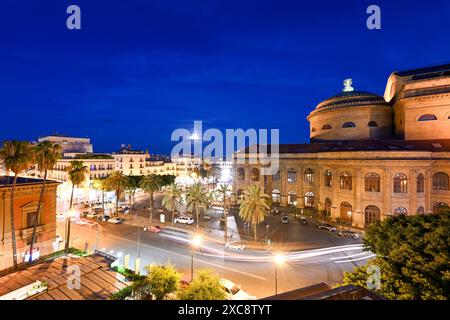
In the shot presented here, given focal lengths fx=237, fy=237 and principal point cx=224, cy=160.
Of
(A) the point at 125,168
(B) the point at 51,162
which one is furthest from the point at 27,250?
(A) the point at 125,168

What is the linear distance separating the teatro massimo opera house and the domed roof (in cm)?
19

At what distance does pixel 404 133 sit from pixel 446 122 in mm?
5905

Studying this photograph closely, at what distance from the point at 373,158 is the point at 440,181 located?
10.8 metres

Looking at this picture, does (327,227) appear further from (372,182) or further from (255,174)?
(255,174)

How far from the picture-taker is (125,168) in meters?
81.4

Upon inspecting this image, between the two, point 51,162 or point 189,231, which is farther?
point 189,231

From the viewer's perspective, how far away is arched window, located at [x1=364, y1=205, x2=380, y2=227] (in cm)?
3588

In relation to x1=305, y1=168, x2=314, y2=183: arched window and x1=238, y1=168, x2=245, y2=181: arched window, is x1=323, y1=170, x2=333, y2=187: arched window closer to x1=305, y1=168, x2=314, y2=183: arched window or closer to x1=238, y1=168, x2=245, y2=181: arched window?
x1=305, y1=168, x2=314, y2=183: arched window

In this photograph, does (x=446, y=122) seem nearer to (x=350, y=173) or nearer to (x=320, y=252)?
(x=350, y=173)

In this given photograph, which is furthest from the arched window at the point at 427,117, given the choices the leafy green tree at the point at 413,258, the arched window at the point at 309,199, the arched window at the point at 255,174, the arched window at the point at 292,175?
the leafy green tree at the point at 413,258

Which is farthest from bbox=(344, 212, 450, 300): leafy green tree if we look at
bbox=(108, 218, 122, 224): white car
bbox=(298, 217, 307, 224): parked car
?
bbox=(108, 218, 122, 224): white car

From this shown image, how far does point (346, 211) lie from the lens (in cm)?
3919

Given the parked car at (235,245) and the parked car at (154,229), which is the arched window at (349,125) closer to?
the parked car at (235,245)

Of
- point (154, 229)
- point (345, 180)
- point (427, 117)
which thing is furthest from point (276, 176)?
point (427, 117)
